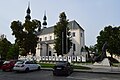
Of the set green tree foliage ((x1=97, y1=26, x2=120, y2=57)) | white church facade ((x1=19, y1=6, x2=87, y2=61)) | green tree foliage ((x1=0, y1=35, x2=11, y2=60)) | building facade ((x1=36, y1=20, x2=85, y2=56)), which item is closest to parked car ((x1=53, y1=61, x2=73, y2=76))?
white church facade ((x1=19, y1=6, x2=87, y2=61))

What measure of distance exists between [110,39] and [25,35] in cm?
2640

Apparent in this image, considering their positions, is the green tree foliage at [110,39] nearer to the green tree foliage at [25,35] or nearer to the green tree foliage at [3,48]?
the green tree foliage at [25,35]

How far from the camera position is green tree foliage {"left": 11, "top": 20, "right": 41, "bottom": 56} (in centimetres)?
5766

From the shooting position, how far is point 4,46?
238 ft

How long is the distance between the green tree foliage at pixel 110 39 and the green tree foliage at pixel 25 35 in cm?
2185

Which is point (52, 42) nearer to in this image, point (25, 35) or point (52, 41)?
point (52, 41)

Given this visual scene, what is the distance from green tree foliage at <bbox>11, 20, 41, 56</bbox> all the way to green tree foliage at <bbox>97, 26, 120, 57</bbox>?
21.8 m

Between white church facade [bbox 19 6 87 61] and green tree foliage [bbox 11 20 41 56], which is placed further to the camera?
white church facade [bbox 19 6 87 61]

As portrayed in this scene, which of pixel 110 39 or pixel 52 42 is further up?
pixel 52 42

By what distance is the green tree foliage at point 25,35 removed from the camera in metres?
57.7

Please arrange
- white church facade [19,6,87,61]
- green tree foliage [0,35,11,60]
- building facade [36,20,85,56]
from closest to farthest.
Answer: white church facade [19,6,87,61] → green tree foliage [0,35,11,60] → building facade [36,20,85,56]

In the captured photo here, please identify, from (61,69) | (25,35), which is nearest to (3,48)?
(25,35)

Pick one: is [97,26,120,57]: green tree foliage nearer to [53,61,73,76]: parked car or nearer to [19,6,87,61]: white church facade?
[19,6,87,61]: white church facade

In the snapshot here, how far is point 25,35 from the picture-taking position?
59.0m
